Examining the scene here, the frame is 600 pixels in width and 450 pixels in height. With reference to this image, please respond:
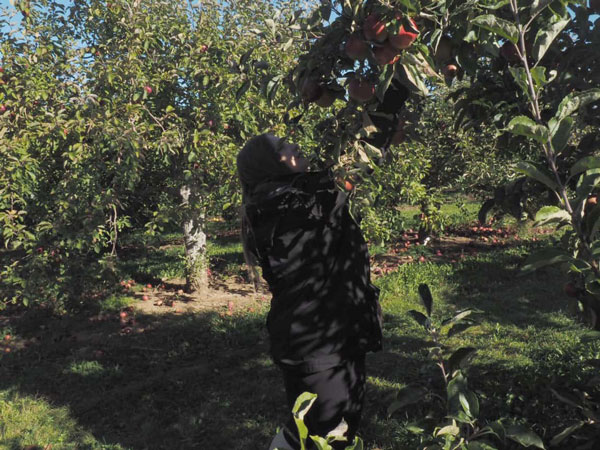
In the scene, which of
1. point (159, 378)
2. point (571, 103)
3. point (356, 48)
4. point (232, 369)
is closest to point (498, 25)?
point (571, 103)

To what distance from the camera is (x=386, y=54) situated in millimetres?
1515

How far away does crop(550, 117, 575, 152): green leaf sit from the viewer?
107 centimetres

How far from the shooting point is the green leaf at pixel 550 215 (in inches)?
41.7

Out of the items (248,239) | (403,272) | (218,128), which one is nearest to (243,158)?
(248,239)

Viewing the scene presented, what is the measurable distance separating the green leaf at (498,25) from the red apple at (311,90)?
0.73 meters

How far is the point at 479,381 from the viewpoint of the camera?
377 cm

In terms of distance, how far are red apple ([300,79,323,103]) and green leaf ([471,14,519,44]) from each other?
2.40 feet

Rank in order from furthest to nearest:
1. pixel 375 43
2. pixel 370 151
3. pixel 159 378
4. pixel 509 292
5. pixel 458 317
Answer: pixel 509 292, pixel 159 378, pixel 370 151, pixel 375 43, pixel 458 317

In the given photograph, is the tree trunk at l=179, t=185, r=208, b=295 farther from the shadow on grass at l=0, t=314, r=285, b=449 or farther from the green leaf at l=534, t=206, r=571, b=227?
the green leaf at l=534, t=206, r=571, b=227

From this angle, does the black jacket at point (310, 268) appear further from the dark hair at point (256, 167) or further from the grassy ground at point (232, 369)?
the grassy ground at point (232, 369)

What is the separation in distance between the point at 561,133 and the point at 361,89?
2.62 feet

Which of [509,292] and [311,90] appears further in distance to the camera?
[509,292]

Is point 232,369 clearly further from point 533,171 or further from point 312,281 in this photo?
point 533,171

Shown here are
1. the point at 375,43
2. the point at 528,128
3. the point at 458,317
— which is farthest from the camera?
the point at 375,43
